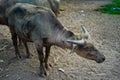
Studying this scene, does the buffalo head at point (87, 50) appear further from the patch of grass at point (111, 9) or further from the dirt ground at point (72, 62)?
the patch of grass at point (111, 9)

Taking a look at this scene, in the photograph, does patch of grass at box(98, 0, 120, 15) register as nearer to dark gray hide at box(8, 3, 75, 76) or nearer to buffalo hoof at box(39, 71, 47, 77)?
dark gray hide at box(8, 3, 75, 76)

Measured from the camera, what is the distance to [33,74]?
717 centimetres

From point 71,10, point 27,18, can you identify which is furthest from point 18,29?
point 71,10

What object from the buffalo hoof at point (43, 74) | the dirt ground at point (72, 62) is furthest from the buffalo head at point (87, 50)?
the buffalo hoof at point (43, 74)

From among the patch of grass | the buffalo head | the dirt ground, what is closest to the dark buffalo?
the buffalo head

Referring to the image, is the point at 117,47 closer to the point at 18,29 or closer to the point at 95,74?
the point at 95,74

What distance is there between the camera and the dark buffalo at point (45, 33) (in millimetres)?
6641

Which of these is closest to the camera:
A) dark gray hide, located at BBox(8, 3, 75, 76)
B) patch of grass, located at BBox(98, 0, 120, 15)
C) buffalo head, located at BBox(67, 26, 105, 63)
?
buffalo head, located at BBox(67, 26, 105, 63)

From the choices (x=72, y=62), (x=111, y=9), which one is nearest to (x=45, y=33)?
(x=72, y=62)

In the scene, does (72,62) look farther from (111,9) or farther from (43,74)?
(111,9)

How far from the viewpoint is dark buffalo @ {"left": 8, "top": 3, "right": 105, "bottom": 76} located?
6641 mm

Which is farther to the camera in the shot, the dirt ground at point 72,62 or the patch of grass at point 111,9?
the patch of grass at point 111,9

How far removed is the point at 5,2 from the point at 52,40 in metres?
2.13

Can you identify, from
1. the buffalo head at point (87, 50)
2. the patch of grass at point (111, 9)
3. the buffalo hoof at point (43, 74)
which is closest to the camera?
the buffalo head at point (87, 50)
